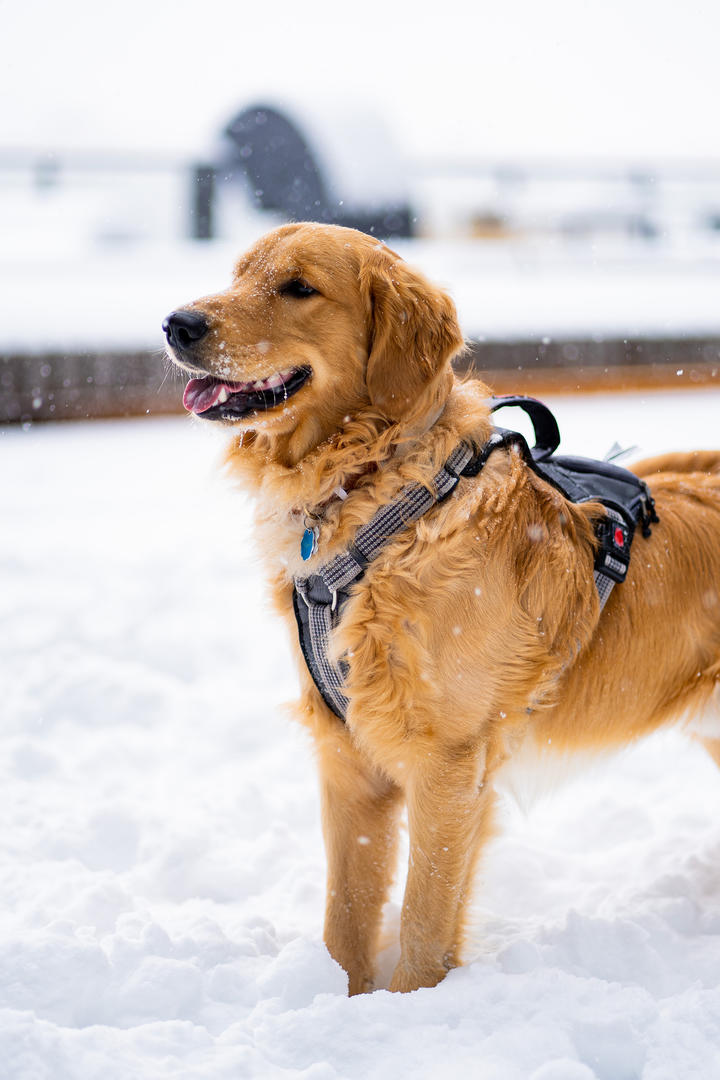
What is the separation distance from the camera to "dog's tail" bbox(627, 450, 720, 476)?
2.59m

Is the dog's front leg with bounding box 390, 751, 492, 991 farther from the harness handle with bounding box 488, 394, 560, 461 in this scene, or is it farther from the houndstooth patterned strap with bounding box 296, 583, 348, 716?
the harness handle with bounding box 488, 394, 560, 461

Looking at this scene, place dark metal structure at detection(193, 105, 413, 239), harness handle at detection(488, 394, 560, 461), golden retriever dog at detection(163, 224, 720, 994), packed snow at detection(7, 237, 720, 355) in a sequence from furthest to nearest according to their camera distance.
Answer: dark metal structure at detection(193, 105, 413, 239) → packed snow at detection(7, 237, 720, 355) → harness handle at detection(488, 394, 560, 461) → golden retriever dog at detection(163, 224, 720, 994)

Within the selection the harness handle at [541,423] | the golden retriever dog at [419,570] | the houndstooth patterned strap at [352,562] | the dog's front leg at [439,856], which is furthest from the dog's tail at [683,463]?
the dog's front leg at [439,856]

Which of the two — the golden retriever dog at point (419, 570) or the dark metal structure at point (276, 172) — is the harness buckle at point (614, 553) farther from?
the dark metal structure at point (276, 172)

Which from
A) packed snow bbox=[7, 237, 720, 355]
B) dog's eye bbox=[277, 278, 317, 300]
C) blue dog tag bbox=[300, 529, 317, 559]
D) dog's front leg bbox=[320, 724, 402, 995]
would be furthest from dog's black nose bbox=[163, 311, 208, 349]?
packed snow bbox=[7, 237, 720, 355]

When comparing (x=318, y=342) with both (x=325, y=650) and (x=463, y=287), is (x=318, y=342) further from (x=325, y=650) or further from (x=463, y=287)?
(x=463, y=287)

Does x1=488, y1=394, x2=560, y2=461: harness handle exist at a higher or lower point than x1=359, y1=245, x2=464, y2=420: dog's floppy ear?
lower

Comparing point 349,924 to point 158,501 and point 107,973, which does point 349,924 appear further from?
point 158,501

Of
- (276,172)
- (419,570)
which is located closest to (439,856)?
(419,570)

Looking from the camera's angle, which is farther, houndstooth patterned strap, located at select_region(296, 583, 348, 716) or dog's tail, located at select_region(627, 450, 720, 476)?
dog's tail, located at select_region(627, 450, 720, 476)

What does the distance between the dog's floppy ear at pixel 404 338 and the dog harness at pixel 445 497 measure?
0.17m

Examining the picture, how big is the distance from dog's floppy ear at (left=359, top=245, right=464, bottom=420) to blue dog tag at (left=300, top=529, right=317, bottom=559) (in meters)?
0.33

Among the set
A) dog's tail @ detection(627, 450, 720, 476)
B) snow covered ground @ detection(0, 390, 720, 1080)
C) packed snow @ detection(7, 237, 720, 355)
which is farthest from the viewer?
packed snow @ detection(7, 237, 720, 355)

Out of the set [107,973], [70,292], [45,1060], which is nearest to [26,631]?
[107,973]
